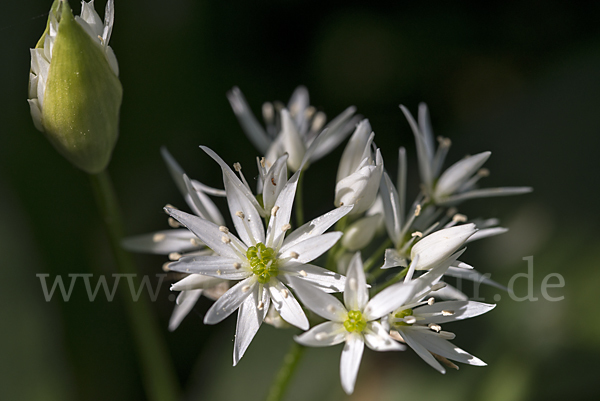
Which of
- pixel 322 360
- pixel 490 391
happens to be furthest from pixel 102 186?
pixel 490 391

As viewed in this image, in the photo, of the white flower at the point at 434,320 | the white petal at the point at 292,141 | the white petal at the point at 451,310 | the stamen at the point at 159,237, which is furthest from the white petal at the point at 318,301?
the stamen at the point at 159,237

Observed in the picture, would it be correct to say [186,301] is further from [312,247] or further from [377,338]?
[377,338]

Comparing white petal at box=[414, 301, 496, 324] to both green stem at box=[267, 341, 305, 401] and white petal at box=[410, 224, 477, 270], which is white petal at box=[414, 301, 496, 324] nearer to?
white petal at box=[410, 224, 477, 270]

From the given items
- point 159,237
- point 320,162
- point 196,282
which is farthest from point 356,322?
point 320,162

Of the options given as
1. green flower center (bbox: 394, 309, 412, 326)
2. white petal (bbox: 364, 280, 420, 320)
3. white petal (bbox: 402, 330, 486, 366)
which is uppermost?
white petal (bbox: 364, 280, 420, 320)

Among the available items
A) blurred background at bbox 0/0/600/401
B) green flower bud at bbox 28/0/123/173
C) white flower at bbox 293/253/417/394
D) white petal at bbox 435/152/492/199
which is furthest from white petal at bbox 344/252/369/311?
blurred background at bbox 0/0/600/401

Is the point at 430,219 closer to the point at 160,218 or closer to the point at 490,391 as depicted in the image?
the point at 490,391
